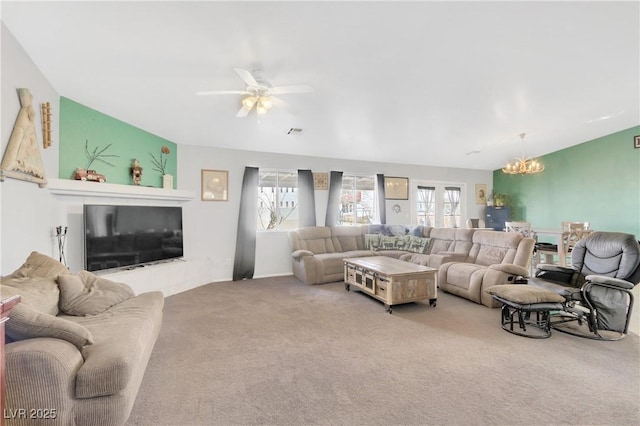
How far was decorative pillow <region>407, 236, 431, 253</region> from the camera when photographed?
559 centimetres

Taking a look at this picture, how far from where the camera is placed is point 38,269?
213 cm

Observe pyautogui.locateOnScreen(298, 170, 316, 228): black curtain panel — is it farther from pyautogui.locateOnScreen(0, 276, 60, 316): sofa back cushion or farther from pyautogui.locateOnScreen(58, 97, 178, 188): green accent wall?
pyautogui.locateOnScreen(0, 276, 60, 316): sofa back cushion

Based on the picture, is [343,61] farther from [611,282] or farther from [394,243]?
[394,243]

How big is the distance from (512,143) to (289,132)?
193 inches

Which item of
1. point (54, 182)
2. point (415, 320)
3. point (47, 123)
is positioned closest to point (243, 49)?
point (47, 123)

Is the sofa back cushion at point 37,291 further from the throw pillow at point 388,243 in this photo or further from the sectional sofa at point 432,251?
the throw pillow at point 388,243

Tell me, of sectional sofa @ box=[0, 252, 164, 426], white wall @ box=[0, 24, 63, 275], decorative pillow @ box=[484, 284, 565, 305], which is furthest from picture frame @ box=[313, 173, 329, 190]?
sectional sofa @ box=[0, 252, 164, 426]

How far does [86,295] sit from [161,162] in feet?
9.81

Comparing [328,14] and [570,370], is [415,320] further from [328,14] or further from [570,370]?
[328,14]

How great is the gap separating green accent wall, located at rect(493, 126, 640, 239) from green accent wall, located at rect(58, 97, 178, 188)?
8376mm

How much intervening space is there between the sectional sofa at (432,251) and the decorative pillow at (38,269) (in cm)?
337

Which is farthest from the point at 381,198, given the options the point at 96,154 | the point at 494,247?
the point at 96,154

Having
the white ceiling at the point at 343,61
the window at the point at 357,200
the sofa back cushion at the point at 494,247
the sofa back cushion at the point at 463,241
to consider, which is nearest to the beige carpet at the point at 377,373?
the sofa back cushion at the point at 494,247

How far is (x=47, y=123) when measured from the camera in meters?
2.85
